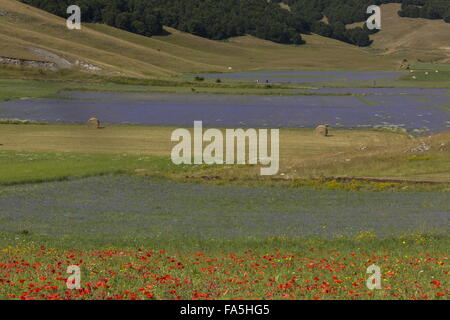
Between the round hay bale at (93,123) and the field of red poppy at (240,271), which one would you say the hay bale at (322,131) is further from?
the field of red poppy at (240,271)

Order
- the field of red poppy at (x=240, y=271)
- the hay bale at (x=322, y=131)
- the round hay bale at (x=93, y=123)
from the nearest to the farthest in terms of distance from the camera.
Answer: the field of red poppy at (x=240, y=271) < the hay bale at (x=322, y=131) < the round hay bale at (x=93, y=123)

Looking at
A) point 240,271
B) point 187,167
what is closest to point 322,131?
point 187,167

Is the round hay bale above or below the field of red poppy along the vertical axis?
above

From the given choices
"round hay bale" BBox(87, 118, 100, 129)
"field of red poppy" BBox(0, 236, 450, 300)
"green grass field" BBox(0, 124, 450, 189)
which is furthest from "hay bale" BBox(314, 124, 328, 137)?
"field of red poppy" BBox(0, 236, 450, 300)

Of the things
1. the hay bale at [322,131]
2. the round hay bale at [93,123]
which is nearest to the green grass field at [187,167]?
the hay bale at [322,131]

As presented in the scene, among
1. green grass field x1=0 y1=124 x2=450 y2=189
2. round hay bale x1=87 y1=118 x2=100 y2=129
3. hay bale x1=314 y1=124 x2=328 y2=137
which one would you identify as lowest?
green grass field x1=0 y1=124 x2=450 y2=189

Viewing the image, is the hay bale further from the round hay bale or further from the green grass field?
the round hay bale

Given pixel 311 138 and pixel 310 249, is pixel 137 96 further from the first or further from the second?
pixel 310 249

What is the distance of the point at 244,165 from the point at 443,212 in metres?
20.3

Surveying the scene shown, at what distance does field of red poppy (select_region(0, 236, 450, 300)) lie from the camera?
778 inches

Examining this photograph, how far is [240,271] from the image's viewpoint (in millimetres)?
23672

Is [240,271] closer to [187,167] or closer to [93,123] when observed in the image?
[187,167]

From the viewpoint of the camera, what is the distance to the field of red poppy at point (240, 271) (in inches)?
778
